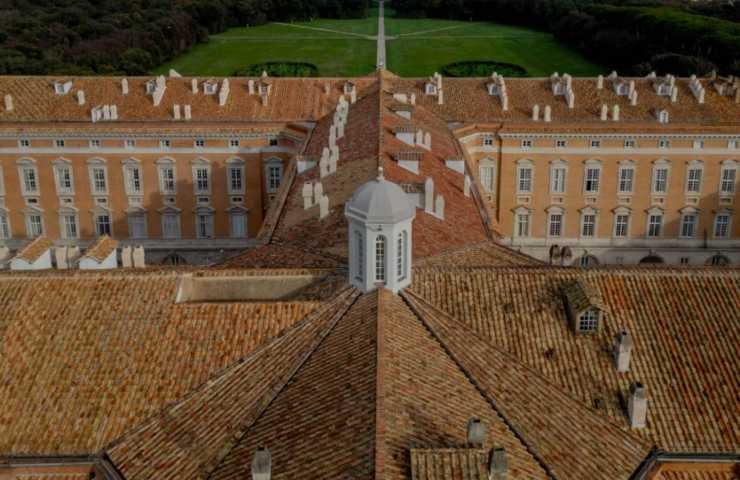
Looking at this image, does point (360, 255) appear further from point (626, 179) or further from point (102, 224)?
point (102, 224)

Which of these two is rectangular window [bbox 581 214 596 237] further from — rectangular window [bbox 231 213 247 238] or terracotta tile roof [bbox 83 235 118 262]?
terracotta tile roof [bbox 83 235 118 262]

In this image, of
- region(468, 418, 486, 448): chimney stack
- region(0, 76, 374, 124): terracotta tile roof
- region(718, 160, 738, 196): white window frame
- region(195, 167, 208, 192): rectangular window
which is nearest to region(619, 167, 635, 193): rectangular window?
region(718, 160, 738, 196): white window frame

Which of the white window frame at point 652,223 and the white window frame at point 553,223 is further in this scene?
the white window frame at point 553,223

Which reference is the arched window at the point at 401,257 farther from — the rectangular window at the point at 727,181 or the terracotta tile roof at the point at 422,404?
the rectangular window at the point at 727,181

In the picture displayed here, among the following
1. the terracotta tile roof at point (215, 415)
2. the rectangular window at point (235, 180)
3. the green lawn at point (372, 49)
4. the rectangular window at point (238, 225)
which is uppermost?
the terracotta tile roof at point (215, 415)

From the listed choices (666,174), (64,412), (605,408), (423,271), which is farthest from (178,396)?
(666,174)

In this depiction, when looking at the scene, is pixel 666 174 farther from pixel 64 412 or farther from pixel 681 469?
pixel 64 412

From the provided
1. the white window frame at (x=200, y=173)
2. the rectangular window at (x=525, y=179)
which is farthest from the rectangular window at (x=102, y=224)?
the rectangular window at (x=525, y=179)
